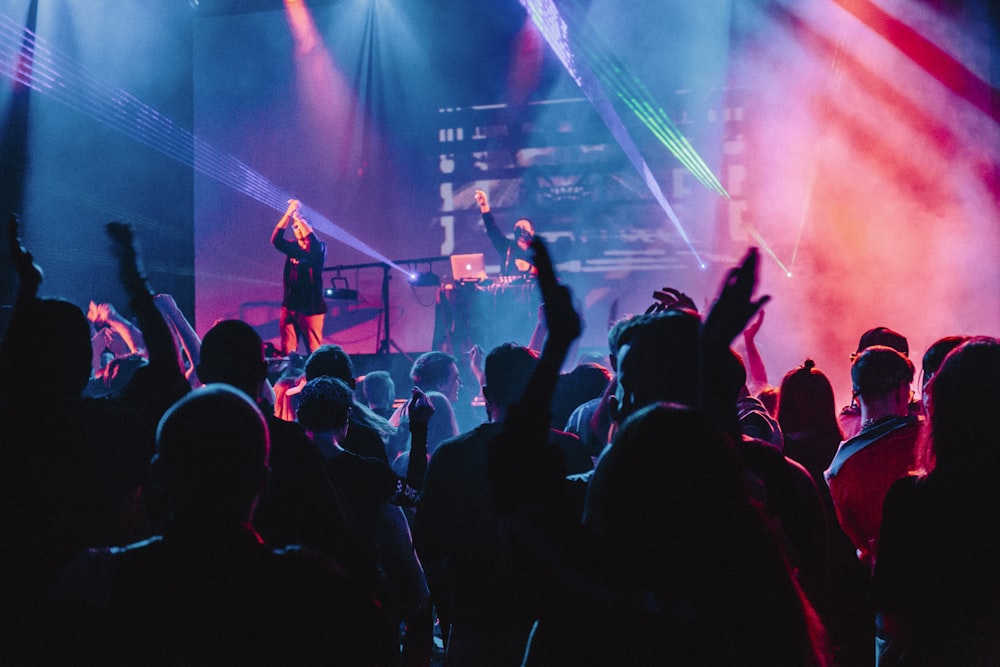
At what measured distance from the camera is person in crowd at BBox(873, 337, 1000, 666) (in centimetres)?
160

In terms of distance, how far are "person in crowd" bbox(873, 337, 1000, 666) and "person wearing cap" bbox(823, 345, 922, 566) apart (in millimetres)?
516

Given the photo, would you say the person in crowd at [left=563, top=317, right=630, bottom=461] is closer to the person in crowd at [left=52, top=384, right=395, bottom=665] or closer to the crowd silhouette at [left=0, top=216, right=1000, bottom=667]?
the crowd silhouette at [left=0, top=216, right=1000, bottom=667]

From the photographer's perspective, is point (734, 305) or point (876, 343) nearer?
point (734, 305)

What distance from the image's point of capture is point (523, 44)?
37.5 ft

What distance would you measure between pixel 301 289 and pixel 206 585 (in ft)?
25.8

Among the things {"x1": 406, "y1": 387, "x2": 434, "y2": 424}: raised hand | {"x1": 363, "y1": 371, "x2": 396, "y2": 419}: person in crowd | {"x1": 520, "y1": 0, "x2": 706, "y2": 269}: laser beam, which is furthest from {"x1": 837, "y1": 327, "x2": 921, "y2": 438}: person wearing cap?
{"x1": 520, "y1": 0, "x2": 706, "y2": 269}: laser beam

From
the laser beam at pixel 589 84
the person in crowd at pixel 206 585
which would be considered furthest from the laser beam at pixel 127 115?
the person in crowd at pixel 206 585

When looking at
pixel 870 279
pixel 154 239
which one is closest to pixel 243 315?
pixel 154 239

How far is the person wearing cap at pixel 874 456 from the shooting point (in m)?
2.23

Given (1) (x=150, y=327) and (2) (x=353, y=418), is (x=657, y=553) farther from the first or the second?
(2) (x=353, y=418)

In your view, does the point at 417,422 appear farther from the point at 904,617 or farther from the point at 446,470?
the point at 904,617

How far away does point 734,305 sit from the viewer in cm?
132

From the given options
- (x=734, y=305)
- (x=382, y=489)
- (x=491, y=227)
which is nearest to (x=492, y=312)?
(x=491, y=227)

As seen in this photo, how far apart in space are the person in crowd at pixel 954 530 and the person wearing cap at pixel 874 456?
1.69 feet
